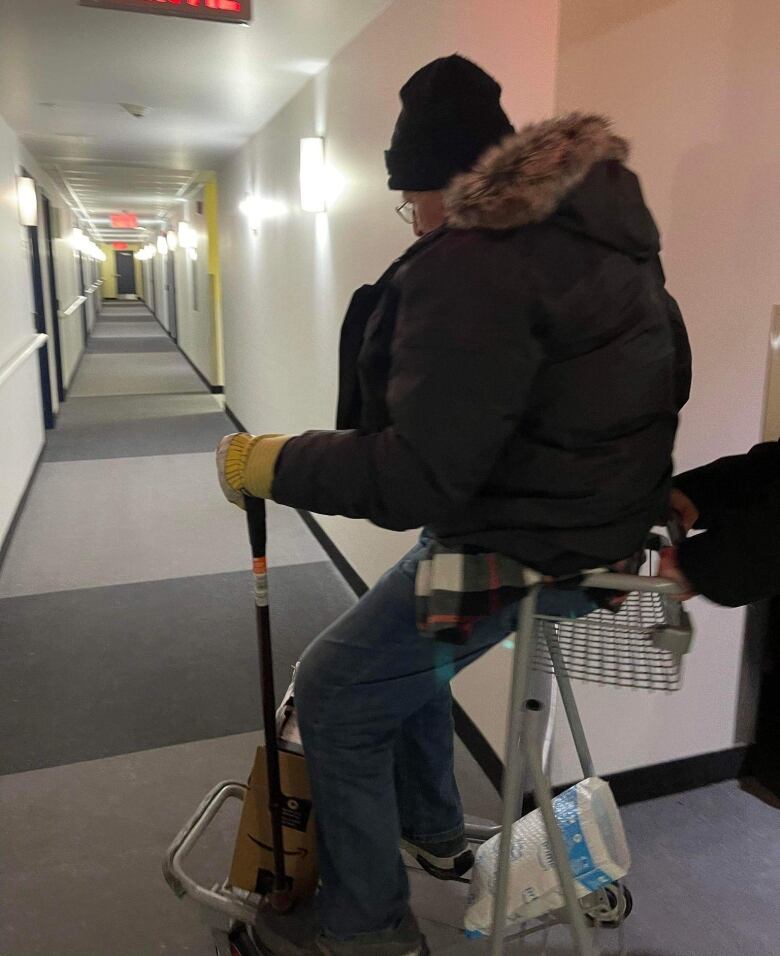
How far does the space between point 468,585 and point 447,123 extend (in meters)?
0.73

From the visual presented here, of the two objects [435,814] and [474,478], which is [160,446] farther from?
[474,478]

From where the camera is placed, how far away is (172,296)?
15.1 meters

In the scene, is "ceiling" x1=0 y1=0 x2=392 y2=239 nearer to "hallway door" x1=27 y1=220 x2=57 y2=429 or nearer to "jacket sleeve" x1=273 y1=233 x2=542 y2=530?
"hallway door" x1=27 y1=220 x2=57 y2=429

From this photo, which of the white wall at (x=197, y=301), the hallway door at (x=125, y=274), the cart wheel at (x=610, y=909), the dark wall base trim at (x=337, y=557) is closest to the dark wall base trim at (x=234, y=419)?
the white wall at (x=197, y=301)

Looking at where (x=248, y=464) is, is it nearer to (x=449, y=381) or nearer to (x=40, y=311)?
(x=449, y=381)

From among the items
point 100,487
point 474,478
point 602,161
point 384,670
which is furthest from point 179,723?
point 100,487

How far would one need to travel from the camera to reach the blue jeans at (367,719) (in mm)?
1337

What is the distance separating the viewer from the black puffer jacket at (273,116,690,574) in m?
1.06

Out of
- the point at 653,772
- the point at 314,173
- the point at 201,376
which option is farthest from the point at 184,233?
the point at 653,772

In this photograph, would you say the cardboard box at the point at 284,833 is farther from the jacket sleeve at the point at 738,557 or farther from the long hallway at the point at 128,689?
the jacket sleeve at the point at 738,557

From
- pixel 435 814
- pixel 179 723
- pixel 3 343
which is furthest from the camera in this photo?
pixel 3 343

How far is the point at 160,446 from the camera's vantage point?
6.57m

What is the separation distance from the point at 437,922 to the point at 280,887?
340 mm

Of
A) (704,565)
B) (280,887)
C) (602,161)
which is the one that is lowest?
(280,887)
